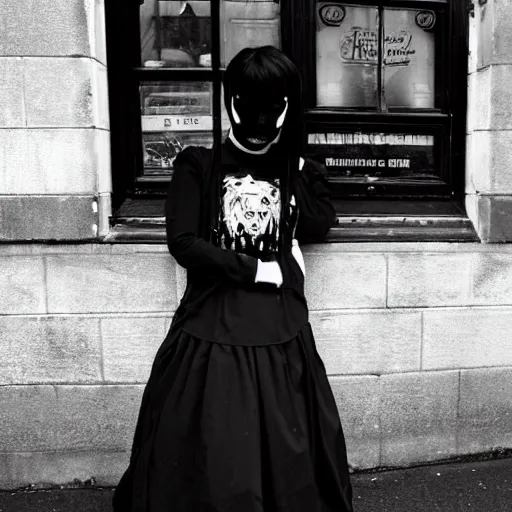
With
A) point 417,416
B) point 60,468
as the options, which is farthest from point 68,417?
point 417,416

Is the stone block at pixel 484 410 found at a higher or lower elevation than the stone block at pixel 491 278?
lower

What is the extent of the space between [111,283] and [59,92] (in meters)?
1.01

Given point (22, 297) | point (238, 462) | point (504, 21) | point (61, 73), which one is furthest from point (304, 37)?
point (238, 462)

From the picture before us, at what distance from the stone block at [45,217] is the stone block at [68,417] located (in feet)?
2.70

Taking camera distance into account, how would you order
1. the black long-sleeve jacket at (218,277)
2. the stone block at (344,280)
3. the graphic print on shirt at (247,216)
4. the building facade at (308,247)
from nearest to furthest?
the black long-sleeve jacket at (218,277) < the graphic print on shirt at (247,216) < the building facade at (308,247) < the stone block at (344,280)

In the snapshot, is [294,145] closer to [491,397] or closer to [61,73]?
[61,73]

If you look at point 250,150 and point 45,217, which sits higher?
point 250,150

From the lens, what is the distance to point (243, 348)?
282 centimetres

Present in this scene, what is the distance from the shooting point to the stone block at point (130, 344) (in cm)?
388

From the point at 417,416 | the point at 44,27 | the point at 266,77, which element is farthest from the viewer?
the point at 417,416

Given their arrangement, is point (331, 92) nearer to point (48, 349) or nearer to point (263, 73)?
point (263, 73)

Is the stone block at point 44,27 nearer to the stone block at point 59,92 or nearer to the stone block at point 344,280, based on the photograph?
the stone block at point 59,92

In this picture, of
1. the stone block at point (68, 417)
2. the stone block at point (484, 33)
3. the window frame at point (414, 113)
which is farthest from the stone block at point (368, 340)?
the stone block at point (484, 33)

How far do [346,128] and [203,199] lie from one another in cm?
153
